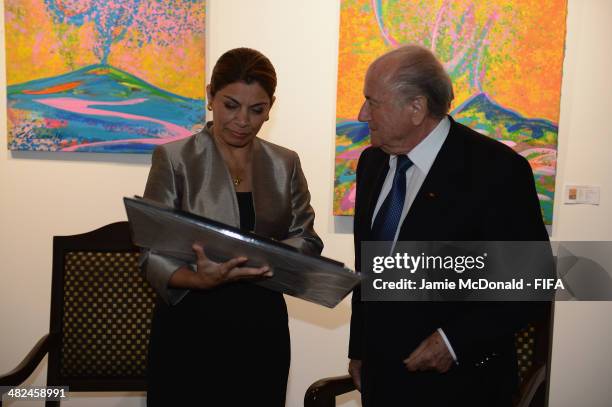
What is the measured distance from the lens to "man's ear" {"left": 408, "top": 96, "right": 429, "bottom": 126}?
59.0 inches

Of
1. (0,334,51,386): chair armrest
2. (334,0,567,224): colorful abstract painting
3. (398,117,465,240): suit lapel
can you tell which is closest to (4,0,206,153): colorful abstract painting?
(334,0,567,224): colorful abstract painting

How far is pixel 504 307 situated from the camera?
140 centimetres

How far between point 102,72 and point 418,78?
1.90 m

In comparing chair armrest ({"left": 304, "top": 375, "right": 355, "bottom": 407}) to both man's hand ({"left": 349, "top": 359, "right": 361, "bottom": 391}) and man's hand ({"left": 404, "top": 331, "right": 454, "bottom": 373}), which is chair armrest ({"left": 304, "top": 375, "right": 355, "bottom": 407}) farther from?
man's hand ({"left": 404, "top": 331, "right": 454, "bottom": 373})

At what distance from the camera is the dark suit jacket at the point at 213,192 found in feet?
5.31

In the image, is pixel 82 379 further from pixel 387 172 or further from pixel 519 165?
pixel 519 165

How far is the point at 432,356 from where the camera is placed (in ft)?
4.60

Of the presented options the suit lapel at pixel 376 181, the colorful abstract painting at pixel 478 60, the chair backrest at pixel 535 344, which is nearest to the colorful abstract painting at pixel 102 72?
the colorful abstract painting at pixel 478 60

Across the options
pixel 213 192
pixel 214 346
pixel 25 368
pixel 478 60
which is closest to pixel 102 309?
pixel 25 368

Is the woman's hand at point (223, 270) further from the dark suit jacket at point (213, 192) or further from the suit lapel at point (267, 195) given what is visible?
the suit lapel at point (267, 195)

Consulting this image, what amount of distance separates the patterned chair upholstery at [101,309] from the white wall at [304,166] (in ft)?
2.81

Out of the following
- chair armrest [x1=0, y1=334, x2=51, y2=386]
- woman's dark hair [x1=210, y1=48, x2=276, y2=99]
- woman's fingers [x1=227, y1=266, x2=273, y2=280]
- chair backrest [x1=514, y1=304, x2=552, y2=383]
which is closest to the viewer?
woman's fingers [x1=227, y1=266, x2=273, y2=280]

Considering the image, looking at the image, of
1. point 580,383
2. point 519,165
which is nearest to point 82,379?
point 519,165

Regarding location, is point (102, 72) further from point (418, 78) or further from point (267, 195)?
point (418, 78)
